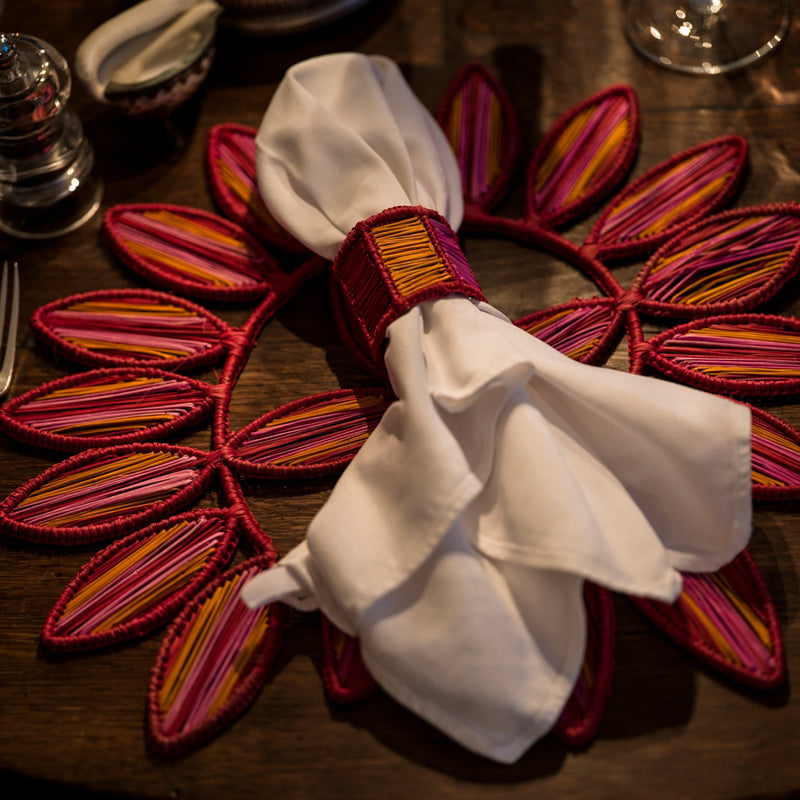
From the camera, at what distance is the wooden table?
470mm

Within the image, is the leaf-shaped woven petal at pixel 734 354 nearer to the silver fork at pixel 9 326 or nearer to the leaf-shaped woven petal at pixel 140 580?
the leaf-shaped woven petal at pixel 140 580

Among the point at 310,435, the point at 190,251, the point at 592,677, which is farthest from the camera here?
the point at 190,251

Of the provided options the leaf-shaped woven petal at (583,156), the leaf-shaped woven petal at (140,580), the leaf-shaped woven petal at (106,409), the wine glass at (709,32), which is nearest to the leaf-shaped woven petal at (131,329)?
the leaf-shaped woven petal at (106,409)

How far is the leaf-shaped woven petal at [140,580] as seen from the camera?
20.6 inches

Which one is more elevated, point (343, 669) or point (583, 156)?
point (583, 156)

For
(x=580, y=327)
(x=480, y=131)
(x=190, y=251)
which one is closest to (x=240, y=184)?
(x=190, y=251)

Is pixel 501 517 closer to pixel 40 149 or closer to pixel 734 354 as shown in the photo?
pixel 734 354

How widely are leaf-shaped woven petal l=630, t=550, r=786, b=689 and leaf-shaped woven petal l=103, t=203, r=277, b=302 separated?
0.36 m

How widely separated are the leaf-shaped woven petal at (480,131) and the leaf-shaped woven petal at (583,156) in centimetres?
3

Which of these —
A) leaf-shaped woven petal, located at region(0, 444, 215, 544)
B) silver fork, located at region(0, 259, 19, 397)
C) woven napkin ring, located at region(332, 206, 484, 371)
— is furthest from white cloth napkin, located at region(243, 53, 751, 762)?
silver fork, located at region(0, 259, 19, 397)

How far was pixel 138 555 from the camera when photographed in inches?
21.7

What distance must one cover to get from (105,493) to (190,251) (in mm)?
214

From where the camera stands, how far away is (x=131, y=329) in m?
0.66

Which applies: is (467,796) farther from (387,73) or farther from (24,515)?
(387,73)
